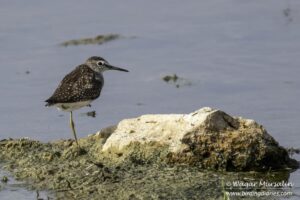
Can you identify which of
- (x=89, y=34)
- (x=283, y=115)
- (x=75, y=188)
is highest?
(x=89, y=34)

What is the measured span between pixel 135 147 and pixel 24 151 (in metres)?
1.33

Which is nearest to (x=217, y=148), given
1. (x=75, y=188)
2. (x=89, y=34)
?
(x=75, y=188)

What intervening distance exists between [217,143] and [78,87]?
213 cm

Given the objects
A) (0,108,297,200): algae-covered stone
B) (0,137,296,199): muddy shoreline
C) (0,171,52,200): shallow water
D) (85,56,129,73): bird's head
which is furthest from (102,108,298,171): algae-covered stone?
(85,56,129,73): bird's head

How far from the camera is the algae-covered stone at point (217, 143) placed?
393 inches

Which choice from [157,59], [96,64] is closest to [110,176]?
[96,64]

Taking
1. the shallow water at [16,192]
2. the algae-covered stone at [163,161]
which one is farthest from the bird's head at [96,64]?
the shallow water at [16,192]

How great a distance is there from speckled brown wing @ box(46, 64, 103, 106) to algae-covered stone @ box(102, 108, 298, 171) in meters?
1.32

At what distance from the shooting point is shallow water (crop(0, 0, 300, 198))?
12.5 metres

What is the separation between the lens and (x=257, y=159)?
10031 mm

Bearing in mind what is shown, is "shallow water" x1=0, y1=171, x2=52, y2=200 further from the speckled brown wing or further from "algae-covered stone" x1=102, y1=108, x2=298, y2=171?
the speckled brown wing

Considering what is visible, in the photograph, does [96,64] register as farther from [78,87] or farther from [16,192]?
[16,192]

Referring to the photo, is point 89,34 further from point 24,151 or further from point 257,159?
point 257,159

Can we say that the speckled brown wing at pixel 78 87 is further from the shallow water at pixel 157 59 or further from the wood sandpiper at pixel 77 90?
the shallow water at pixel 157 59
